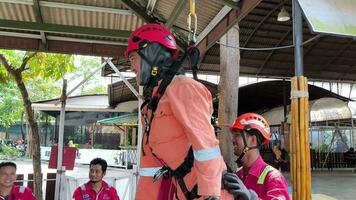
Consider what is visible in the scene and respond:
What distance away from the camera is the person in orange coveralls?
76.4 inches

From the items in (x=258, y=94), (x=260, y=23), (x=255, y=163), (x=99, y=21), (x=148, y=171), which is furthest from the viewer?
(x=258, y=94)

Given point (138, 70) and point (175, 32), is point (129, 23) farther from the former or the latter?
point (138, 70)

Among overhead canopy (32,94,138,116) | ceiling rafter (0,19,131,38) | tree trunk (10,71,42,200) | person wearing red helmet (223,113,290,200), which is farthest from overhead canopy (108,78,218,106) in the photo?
person wearing red helmet (223,113,290,200)

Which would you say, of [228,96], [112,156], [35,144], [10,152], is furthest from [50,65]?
[10,152]

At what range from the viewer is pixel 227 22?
4516 millimetres

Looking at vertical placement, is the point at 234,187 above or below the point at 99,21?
below

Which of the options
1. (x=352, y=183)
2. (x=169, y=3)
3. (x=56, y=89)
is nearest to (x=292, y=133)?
(x=169, y=3)

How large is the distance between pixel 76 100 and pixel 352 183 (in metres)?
16.1

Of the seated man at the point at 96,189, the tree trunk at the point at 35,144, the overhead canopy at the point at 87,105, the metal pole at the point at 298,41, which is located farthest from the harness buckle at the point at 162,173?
the overhead canopy at the point at 87,105

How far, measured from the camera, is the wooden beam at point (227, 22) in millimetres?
3928

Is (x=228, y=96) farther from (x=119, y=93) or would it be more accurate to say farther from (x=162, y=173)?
(x=119, y=93)

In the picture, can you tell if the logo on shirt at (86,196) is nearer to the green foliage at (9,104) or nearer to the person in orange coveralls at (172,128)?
the person in orange coveralls at (172,128)

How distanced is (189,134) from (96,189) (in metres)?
3.67

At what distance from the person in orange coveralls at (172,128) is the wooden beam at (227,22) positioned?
1.78 metres
